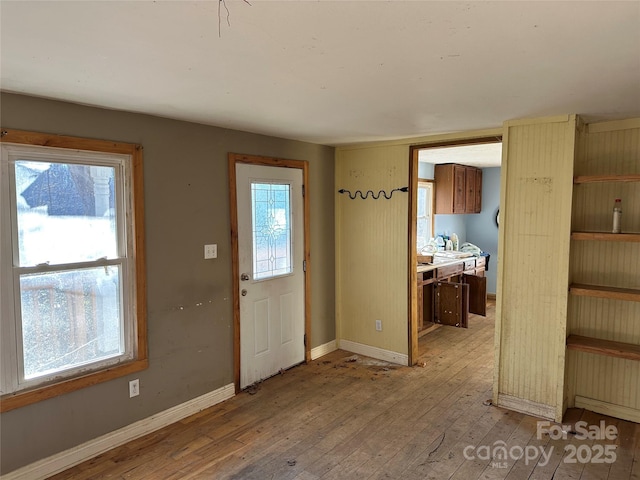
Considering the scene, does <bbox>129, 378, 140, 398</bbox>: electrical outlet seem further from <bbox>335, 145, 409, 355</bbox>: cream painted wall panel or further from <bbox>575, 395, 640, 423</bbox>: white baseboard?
<bbox>575, 395, 640, 423</bbox>: white baseboard

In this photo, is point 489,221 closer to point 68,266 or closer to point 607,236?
point 607,236

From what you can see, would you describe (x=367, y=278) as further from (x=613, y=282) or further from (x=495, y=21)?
(x=495, y=21)

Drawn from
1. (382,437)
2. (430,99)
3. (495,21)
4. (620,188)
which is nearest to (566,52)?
(495,21)

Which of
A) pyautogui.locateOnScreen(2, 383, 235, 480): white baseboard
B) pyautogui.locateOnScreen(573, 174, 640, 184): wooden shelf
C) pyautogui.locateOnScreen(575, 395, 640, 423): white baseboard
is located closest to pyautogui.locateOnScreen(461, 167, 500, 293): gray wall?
pyautogui.locateOnScreen(575, 395, 640, 423): white baseboard

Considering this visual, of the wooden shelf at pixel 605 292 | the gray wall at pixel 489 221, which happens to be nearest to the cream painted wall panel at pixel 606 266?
the wooden shelf at pixel 605 292

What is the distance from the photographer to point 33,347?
7.63 feet

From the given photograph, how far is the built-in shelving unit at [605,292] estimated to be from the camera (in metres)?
2.69

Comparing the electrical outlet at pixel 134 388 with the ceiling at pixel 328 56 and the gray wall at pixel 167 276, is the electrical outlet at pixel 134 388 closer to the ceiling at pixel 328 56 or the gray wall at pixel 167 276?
the gray wall at pixel 167 276

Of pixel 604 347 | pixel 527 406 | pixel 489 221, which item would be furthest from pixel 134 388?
pixel 489 221

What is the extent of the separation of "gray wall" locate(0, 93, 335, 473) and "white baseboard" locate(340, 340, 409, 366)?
1485 millimetres

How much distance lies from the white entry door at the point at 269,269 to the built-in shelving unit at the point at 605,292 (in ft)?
7.46

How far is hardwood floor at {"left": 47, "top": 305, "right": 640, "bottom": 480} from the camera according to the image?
2.43 m

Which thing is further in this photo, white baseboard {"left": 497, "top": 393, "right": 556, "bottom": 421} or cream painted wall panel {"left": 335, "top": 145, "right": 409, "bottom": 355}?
cream painted wall panel {"left": 335, "top": 145, "right": 409, "bottom": 355}

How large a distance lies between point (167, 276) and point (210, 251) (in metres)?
0.40
